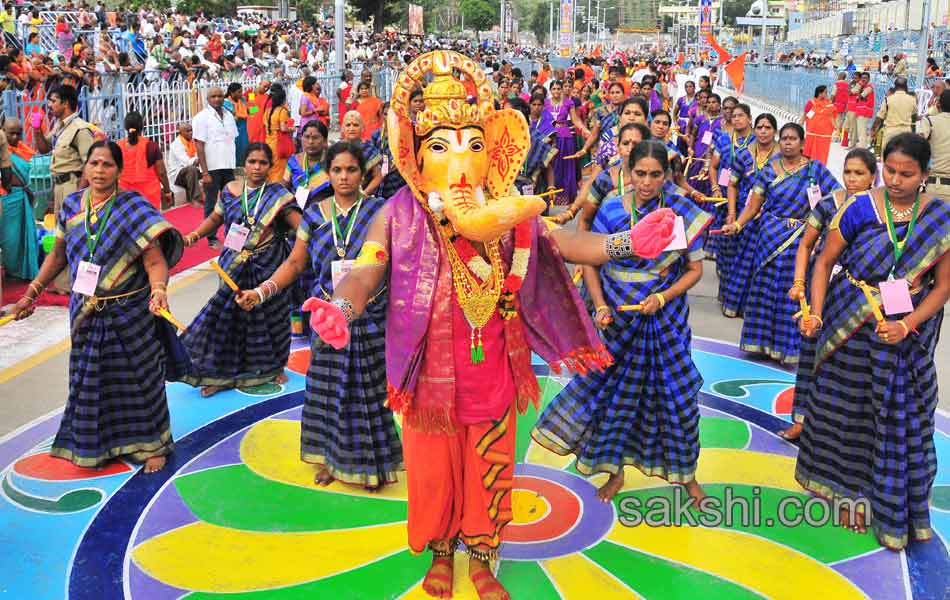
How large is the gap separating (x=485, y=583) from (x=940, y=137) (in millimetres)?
7287

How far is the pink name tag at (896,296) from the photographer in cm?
411

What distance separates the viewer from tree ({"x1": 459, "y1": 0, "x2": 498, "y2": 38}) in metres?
84.8

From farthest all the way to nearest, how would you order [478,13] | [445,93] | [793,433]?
[478,13], [793,433], [445,93]

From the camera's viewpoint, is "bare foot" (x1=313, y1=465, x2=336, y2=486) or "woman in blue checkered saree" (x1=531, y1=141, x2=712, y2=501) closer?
"woman in blue checkered saree" (x1=531, y1=141, x2=712, y2=501)

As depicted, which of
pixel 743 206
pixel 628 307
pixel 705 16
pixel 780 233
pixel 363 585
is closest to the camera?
pixel 363 585

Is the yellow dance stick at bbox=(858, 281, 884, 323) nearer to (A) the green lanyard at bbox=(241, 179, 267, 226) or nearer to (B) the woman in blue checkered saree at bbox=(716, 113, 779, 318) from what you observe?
(B) the woman in blue checkered saree at bbox=(716, 113, 779, 318)

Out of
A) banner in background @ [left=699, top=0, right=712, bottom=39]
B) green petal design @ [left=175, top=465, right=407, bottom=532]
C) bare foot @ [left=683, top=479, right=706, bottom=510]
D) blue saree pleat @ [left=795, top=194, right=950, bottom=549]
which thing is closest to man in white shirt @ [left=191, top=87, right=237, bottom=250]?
green petal design @ [left=175, top=465, right=407, bottom=532]

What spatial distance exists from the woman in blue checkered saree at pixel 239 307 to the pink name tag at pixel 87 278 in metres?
1.16

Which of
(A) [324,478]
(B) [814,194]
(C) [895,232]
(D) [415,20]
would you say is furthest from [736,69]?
(D) [415,20]

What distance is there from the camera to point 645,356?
4605 millimetres

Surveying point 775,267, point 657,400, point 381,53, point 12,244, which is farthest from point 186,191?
point 381,53

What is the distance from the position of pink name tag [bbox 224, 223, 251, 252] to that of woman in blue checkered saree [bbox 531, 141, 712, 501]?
2.39 meters

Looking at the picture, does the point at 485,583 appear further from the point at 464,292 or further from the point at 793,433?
the point at 793,433

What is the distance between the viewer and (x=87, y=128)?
8258mm
